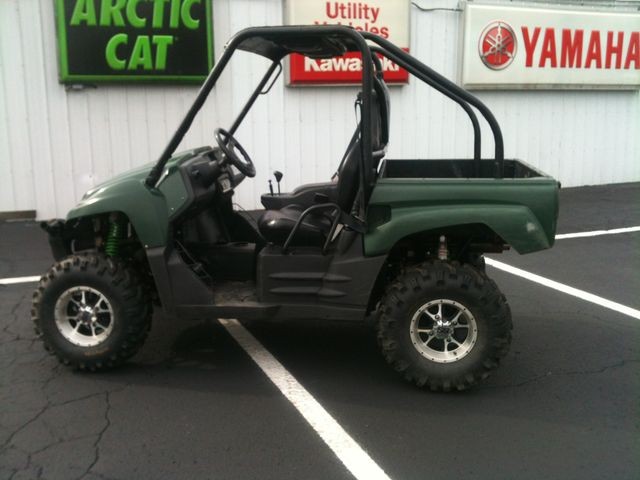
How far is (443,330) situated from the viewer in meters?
3.87

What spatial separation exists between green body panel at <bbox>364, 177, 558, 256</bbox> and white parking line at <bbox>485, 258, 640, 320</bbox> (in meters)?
2.07

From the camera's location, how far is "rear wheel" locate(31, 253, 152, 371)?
402 cm

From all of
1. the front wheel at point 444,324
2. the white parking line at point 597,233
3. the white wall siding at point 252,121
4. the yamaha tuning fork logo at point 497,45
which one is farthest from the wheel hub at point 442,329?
the yamaha tuning fork logo at point 497,45

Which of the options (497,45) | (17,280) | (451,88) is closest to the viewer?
(451,88)

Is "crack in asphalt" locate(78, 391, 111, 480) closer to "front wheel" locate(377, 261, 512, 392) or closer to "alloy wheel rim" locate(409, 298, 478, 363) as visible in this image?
"front wheel" locate(377, 261, 512, 392)

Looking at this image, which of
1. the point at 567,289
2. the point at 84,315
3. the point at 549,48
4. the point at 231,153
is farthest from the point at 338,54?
the point at 549,48

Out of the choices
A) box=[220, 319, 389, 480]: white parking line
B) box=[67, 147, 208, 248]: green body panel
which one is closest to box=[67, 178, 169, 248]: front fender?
box=[67, 147, 208, 248]: green body panel

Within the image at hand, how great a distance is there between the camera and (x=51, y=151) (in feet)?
28.2

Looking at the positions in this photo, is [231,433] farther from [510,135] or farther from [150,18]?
[510,135]

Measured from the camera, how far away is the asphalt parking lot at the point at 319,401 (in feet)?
10.4

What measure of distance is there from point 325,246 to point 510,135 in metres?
7.65

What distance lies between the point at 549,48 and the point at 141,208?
28.7ft

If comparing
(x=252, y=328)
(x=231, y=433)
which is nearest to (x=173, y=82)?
(x=252, y=328)

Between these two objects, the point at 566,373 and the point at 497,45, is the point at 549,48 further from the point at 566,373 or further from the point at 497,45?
the point at 566,373
